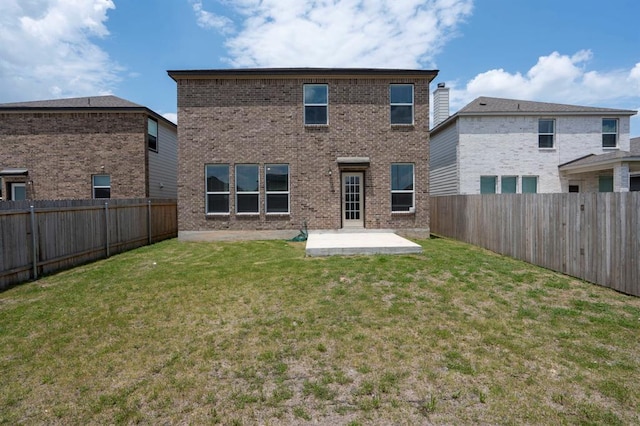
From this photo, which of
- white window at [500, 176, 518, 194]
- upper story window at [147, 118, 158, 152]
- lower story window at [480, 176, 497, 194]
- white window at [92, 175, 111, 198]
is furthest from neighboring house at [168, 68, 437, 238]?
white window at [500, 176, 518, 194]

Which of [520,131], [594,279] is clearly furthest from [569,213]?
[520,131]

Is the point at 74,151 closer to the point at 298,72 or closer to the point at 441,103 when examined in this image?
the point at 298,72

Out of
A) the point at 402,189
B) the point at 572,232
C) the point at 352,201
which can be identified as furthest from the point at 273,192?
the point at 572,232

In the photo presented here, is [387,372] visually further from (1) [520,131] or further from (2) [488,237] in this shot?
(1) [520,131]

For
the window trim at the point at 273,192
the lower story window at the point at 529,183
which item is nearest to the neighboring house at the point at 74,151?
the window trim at the point at 273,192

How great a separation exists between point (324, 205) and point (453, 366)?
10.3 meters

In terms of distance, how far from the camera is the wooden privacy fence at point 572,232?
630 centimetres

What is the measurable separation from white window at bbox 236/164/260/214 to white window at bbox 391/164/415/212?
18.8ft

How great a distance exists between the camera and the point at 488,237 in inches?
449

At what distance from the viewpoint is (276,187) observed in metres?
13.9

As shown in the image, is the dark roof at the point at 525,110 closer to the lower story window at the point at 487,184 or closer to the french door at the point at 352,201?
the lower story window at the point at 487,184

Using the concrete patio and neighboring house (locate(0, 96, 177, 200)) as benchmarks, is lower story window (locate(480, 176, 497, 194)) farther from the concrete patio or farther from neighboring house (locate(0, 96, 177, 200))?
neighboring house (locate(0, 96, 177, 200))

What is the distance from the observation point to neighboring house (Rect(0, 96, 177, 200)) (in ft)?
53.0

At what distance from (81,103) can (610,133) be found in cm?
2836
